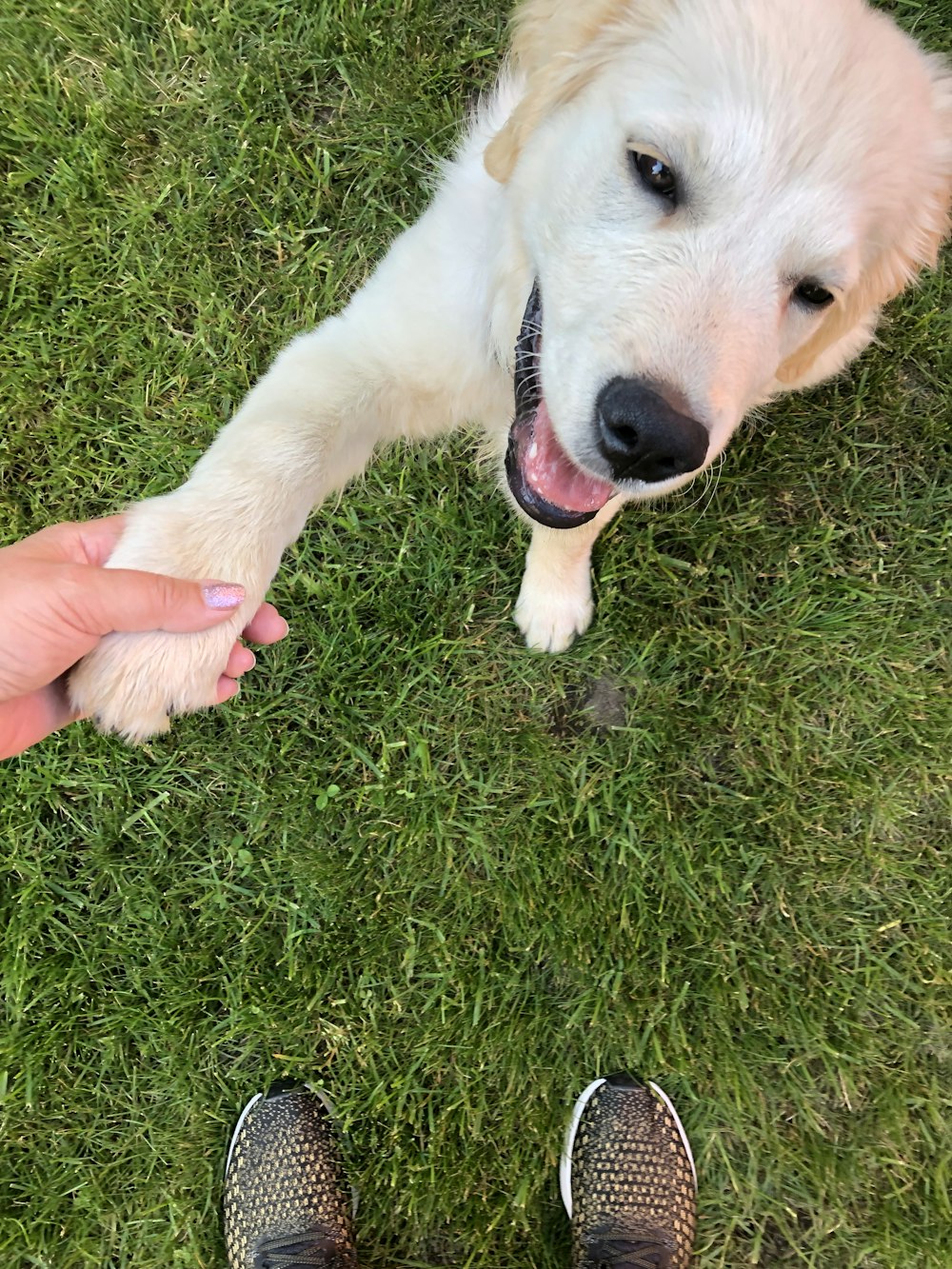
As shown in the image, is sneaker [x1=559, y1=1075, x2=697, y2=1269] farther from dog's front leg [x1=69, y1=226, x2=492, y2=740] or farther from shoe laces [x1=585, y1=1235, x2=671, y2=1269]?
dog's front leg [x1=69, y1=226, x2=492, y2=740]

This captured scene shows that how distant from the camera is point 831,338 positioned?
2.01 metres

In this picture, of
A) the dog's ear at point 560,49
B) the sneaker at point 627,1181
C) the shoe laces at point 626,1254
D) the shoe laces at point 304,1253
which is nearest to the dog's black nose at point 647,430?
the dog's ear at point 560,49

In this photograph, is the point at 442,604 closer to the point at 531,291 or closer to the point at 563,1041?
the point at 531,291

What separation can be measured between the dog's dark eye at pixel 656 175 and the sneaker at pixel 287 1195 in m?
2.79

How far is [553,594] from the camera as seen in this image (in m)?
2.88

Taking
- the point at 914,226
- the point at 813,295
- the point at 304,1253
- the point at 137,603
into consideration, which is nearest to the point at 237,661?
the point at 137,603

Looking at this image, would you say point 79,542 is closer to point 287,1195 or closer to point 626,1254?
point 287,1195

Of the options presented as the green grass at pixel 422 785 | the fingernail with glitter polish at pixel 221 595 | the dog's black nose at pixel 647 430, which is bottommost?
the green grass at pixel 422 785

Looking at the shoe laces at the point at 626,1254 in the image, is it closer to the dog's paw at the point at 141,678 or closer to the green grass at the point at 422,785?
the green grass at the point at 422,785

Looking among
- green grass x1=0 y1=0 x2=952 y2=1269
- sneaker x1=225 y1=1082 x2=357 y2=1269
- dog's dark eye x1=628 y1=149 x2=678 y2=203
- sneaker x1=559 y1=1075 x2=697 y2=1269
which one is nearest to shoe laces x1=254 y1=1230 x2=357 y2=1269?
sneaker x1=225 y1=1082 x2=357 y2=1269

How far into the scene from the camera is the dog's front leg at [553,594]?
2.71 metres

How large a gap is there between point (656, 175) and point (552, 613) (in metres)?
1.49

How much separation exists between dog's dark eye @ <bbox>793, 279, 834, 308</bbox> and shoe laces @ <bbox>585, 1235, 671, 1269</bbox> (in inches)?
108

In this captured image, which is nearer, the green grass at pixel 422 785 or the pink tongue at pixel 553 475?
the pink tongue at pixel 553 475
